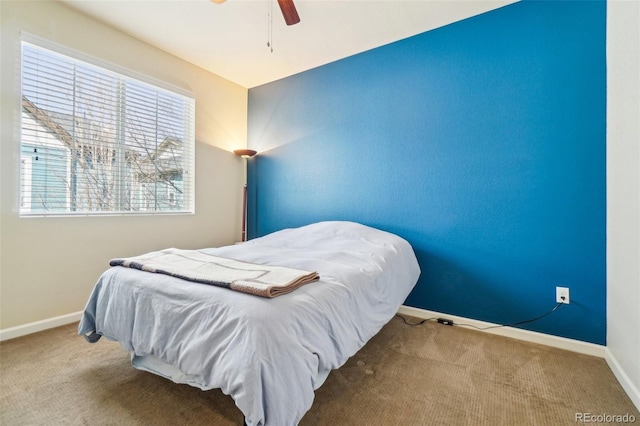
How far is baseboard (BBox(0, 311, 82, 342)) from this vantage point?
1959 millimetres

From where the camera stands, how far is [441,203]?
243cm

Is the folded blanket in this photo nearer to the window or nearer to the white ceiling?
the window

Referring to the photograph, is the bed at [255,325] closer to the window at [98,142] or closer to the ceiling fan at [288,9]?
the window at [98,142]

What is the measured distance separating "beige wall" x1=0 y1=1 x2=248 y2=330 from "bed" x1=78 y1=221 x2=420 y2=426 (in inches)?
35.9

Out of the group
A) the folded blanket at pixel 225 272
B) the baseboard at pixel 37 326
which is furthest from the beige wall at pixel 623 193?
the baseboard at pixel 37 326

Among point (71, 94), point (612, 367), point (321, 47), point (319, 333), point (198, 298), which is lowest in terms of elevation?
point (612, 367)

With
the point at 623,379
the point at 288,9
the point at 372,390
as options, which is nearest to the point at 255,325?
the point at 372,390

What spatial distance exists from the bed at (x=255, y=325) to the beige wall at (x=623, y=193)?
121cm

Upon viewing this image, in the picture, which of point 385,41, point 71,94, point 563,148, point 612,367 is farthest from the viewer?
point 385,41

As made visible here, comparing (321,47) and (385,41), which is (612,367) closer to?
(385,41)

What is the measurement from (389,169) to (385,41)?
4.04 feet

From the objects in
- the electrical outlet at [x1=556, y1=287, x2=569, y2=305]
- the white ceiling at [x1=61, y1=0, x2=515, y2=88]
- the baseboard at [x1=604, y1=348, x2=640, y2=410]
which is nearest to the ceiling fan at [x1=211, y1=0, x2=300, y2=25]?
the white ceiling at [x1=61, y1=0, x2=515, y2=88]

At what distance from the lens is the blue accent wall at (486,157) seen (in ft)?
6.25

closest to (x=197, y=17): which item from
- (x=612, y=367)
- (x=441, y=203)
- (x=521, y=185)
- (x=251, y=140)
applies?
(x=251, y=140)
